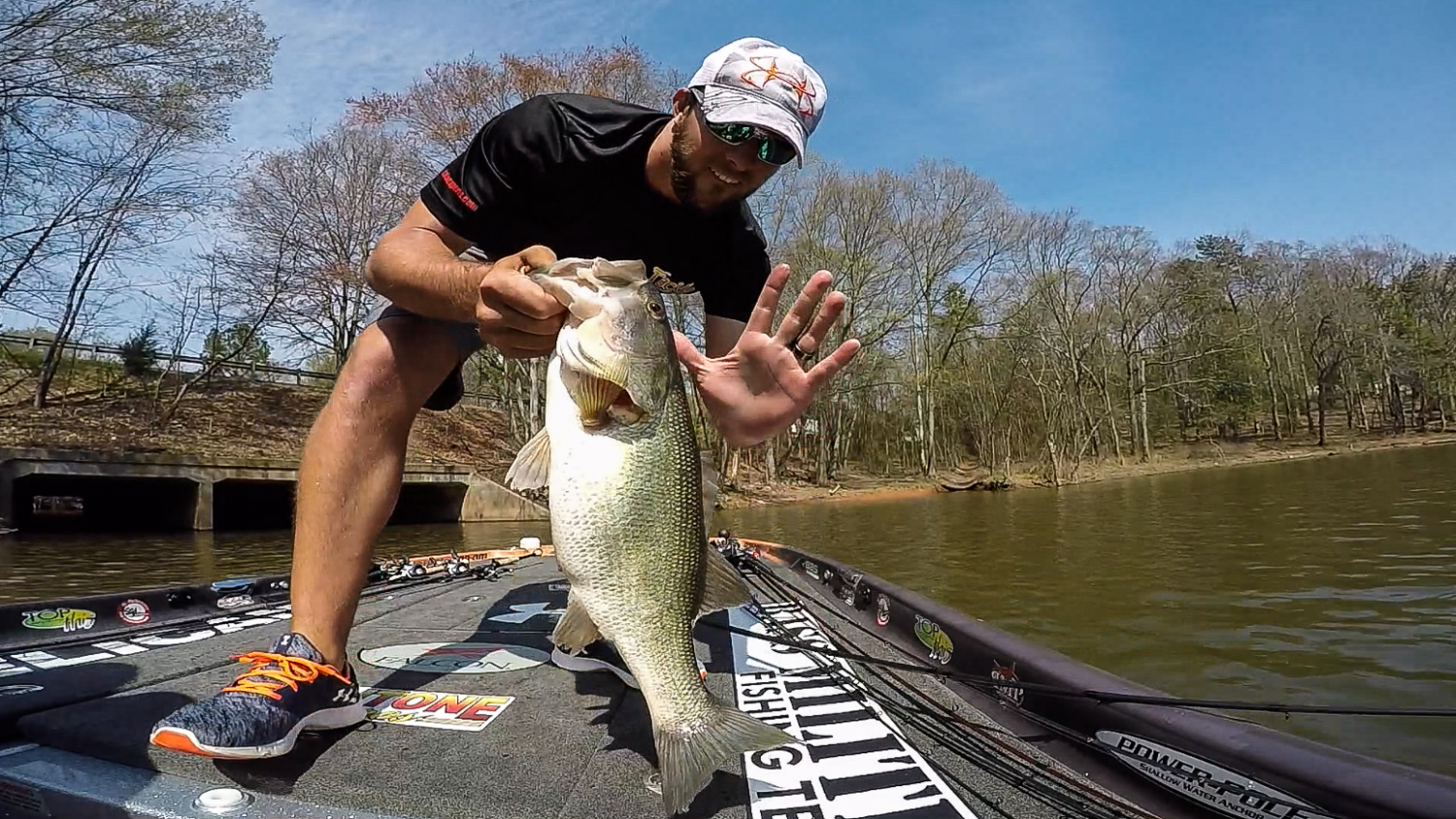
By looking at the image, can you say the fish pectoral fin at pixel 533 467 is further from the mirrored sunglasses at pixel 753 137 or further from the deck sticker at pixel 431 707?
the mirrored sunglasses at pixel 753 137

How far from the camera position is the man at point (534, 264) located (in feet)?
7.38

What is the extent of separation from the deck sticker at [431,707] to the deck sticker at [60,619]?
74.3 inches

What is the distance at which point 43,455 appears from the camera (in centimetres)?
1628

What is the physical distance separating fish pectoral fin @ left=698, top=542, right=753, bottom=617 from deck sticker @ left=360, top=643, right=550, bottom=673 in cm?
112

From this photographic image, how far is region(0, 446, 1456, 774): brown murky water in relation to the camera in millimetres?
5102

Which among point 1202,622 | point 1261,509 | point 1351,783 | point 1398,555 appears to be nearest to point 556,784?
point 1351,783

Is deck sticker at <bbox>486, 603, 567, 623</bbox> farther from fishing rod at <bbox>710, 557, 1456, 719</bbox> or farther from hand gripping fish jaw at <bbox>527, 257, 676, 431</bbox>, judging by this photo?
hand gripping fish jaw at <bbox>527, 257, 676, 431</bbox>

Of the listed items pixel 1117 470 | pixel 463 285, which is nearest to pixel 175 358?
pixel 463 285

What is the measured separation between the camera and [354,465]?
2.50 m

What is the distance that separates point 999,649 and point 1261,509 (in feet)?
51.6

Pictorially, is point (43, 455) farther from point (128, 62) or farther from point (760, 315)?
point (760, 315)

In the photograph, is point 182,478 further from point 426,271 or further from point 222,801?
point 222,801

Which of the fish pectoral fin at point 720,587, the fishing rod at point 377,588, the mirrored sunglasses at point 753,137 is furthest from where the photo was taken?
the fishing rod at point 377,588

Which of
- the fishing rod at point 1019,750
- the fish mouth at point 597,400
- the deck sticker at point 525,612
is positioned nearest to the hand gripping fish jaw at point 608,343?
the fish mouth at point 597,400
